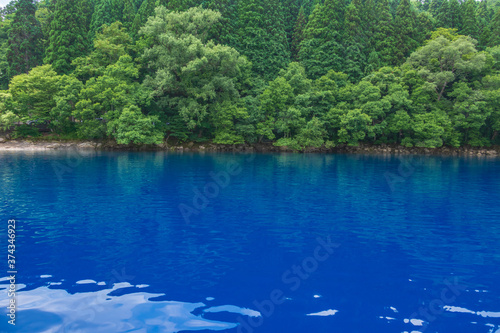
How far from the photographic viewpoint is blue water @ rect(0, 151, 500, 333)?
20.0 ft

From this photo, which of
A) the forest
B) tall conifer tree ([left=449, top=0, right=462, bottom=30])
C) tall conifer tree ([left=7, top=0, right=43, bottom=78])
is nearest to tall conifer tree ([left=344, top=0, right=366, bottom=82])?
the forest

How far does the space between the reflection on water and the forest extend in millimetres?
38776

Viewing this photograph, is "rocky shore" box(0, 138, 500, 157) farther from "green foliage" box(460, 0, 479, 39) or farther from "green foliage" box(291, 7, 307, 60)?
"green foliage" box(291, 7, 307, 60)

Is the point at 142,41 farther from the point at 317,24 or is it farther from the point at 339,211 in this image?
the point at 339,211

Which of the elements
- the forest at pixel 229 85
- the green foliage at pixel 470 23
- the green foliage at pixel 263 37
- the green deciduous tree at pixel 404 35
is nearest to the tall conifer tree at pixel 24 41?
the forest at pixel 229 85

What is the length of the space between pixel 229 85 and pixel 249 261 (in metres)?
41.9

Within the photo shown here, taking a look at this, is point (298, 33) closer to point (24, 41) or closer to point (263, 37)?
point (263, 37)

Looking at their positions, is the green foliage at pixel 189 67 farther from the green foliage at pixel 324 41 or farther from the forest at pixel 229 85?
the green foliage at pixel 324 41

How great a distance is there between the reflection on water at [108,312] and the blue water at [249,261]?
0.03 m

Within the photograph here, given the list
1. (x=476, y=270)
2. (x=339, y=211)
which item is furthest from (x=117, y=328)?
(x=339, y=211)

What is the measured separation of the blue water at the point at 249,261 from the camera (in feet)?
20.0

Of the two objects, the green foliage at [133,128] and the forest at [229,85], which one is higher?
the forest at [229,85]

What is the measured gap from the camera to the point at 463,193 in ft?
62.2

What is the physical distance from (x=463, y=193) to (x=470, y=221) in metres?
6.76
